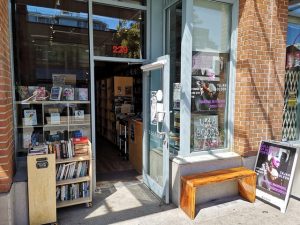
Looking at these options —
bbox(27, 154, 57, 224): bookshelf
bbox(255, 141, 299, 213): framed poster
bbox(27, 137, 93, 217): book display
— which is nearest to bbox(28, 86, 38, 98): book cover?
bbox(27, 137, 93, 217): book display

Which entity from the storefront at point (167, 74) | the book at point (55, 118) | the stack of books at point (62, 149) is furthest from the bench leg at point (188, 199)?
the book at point (55, 118)

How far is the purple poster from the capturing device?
3.38 metres

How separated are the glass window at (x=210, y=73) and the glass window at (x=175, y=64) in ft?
0.77

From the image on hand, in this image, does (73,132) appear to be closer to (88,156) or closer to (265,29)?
(88,156)

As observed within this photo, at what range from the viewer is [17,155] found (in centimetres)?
339

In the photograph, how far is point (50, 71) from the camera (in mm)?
3676

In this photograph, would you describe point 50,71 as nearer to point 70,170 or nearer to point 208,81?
point 70,170

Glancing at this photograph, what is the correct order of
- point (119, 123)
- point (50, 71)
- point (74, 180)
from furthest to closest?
point (119, 123), point (50, 71), point (74, 180)

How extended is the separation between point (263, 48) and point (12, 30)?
3.77 m

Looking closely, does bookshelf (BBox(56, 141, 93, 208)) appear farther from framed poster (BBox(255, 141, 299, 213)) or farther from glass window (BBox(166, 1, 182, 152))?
framed poster (BBox(255, 141, 299, 213))

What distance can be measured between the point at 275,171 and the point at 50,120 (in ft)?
11.5

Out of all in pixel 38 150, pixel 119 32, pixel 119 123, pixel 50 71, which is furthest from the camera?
pixel 119 123

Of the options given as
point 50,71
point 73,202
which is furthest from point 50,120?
point 73,202

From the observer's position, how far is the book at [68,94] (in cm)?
379
